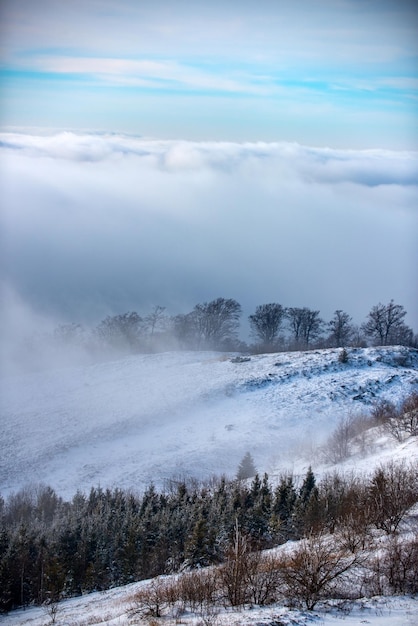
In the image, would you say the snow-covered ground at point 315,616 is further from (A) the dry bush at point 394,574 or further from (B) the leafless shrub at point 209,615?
(A) the dry bush at point 394,574

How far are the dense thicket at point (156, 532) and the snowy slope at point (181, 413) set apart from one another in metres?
7.69

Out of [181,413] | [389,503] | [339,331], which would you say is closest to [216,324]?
[339,331]

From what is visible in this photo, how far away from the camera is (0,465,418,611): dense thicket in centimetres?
2781

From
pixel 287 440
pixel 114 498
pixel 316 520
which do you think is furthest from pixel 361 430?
pixel 114 498

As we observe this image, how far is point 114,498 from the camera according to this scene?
37.9 m

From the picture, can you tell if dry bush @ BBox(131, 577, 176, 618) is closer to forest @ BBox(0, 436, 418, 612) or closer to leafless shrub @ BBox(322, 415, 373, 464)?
forest @ BBox(0, 436, 418, 612)

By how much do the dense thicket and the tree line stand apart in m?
50.8

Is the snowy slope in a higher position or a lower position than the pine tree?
higher

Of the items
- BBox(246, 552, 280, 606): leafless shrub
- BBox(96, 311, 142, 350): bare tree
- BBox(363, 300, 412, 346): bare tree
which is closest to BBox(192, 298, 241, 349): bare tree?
BBox(96, 311, 142, 350): bare tree

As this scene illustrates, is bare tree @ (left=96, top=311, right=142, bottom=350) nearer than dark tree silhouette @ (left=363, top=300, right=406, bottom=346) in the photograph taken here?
No

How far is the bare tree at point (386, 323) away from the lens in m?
81.1

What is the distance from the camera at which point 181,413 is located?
5641 cm

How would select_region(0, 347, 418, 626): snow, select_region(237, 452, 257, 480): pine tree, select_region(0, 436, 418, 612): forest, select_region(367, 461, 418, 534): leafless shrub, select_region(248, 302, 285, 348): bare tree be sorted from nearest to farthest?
select_region(367, 461, 418, 534): leafless shrub < select_region(0, 436, 418, 612): forest < select_region(237, 452, 257, 480): pine tree < select_region(0, 347, 418, 626): snow < select_region(248, 302, 285, 348): bare tree

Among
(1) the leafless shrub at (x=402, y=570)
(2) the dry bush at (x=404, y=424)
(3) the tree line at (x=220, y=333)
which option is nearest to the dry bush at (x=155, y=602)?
(1) the leafless shrub at (x=402, y=570)
